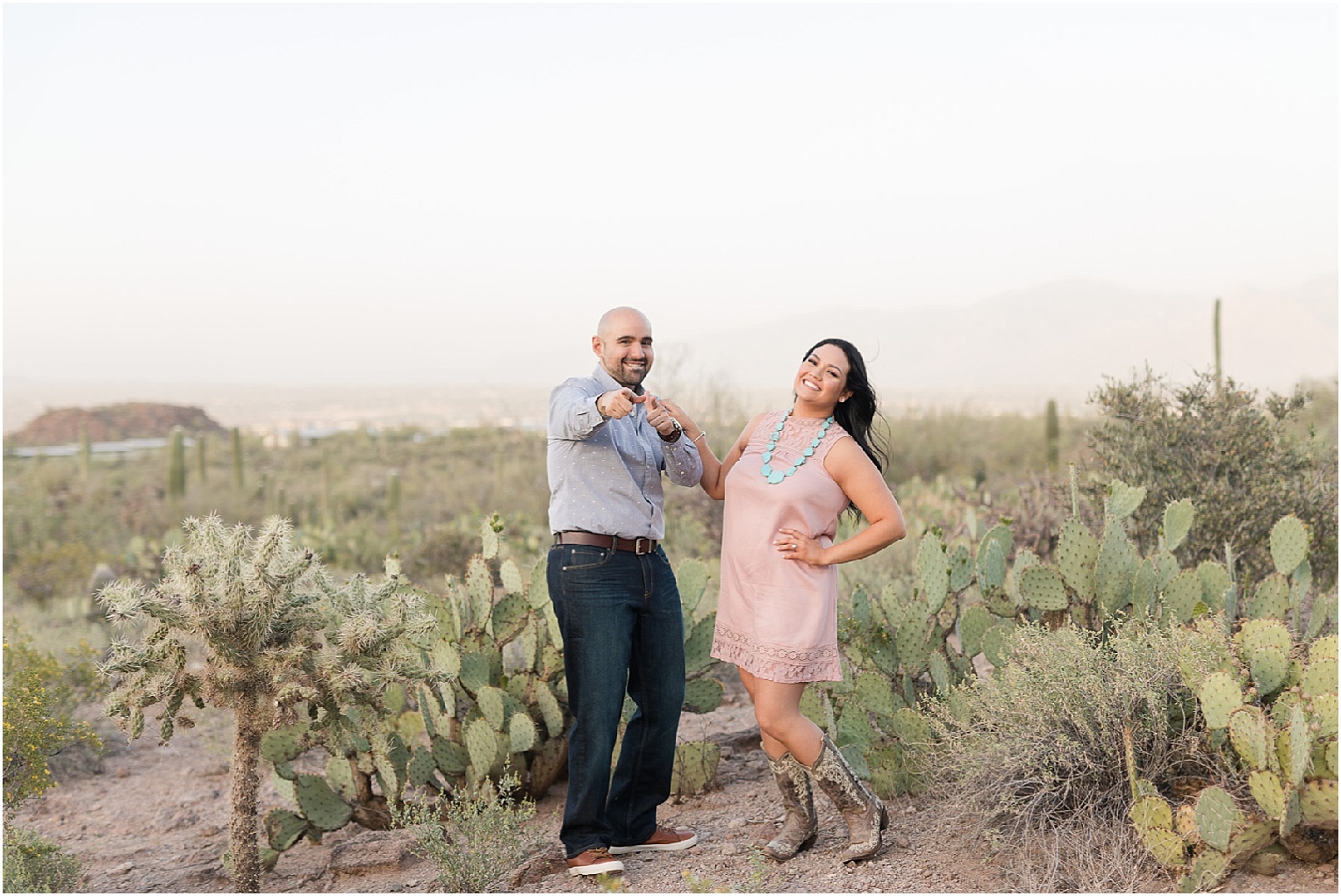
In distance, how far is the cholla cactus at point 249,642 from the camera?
161 inches

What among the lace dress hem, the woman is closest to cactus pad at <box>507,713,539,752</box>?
the woman

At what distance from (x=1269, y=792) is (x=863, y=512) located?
1.60m

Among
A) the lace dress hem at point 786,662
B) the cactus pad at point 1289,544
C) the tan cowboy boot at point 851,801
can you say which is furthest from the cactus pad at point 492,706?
the cactus pad at point 1289,544

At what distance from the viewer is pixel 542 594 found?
17.6 feet

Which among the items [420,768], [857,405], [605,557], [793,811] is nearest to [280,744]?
[420,768]

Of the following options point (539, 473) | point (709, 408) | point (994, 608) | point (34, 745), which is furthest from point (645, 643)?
point (709, 408)

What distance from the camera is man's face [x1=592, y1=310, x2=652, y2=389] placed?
4.20 metres

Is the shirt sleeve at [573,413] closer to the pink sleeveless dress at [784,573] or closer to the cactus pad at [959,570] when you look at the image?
the pink sleeveless dress at [784,573]

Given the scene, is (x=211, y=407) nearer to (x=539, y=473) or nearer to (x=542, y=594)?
(x=539, y=473)

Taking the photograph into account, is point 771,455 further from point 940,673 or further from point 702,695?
point 702,695

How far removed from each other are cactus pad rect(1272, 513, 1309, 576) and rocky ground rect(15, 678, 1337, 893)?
208 centimetres

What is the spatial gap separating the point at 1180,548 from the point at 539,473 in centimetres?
1126

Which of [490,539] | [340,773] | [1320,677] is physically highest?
[490,539]

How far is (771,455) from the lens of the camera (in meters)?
4.10
